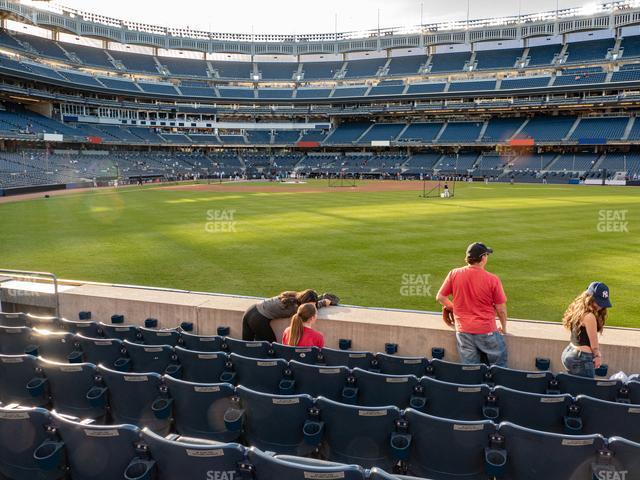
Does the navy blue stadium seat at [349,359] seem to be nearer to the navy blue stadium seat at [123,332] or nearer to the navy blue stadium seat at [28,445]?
the navy blue stadium seat at [123,332]

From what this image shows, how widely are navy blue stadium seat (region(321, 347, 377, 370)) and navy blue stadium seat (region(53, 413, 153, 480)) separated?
321 cm

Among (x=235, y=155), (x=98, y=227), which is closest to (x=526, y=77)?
(x=235, y=155)

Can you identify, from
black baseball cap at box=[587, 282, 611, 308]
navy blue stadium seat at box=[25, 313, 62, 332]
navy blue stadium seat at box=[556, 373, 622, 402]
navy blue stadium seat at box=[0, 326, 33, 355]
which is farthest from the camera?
navy blue stadium seat at box=[25, 313, 62, 332]

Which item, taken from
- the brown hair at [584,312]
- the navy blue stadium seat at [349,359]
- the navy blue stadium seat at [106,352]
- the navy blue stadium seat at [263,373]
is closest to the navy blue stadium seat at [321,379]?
the navy blue stadium seat at [263,373]

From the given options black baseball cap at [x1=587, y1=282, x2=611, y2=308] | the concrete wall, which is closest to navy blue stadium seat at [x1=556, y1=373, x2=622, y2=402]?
black baseball cap at [x1=587, y1=282, x2=611, y2=308]

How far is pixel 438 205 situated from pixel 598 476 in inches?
1302

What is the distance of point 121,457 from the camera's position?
13.2ft

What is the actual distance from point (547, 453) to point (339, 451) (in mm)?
1880

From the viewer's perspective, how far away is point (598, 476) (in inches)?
150

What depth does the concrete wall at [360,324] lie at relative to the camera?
747 cm

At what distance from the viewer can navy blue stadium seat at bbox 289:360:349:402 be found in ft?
19.0

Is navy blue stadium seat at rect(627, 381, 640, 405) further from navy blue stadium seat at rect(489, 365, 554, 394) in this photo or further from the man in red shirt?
the man in red shirt

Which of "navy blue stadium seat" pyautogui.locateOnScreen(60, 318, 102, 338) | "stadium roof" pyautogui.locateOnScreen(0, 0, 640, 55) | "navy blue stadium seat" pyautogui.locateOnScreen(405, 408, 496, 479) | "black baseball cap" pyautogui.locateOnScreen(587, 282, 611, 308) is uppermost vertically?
"stadium roof" pyautogui.locateOnScreen(0, 0, 640, 55)

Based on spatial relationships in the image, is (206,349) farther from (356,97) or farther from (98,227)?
(356,97)
